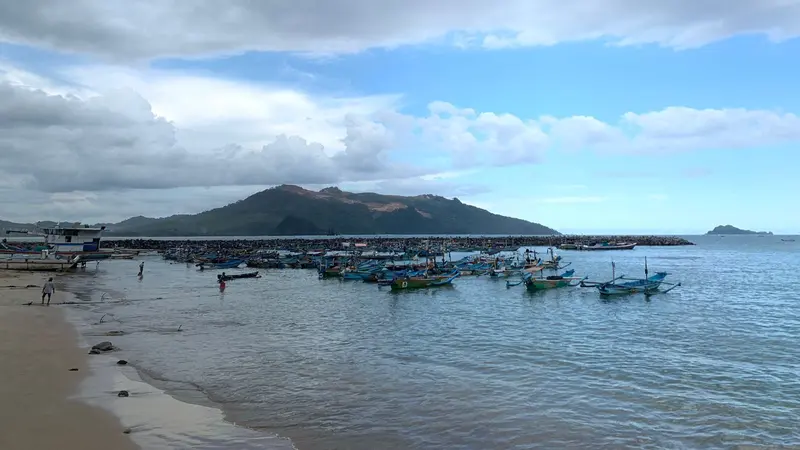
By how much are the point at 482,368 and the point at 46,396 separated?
465 inches


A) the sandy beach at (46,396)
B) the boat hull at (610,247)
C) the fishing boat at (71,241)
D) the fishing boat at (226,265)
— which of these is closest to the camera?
the sandy beach at (46,396)

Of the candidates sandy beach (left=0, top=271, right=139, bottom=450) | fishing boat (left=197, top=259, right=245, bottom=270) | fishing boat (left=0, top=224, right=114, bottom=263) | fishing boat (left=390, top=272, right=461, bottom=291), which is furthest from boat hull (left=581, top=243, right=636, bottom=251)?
sandy beach (left=0, top=271, right=139, bottom=450)

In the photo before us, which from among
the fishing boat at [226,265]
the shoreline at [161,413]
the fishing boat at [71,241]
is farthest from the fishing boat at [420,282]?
the fishing boat at [71,241]

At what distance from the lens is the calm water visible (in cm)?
1139

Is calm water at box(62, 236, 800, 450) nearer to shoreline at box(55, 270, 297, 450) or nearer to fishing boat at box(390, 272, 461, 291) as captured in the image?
shoreline at box(55, 270, 297, 450)

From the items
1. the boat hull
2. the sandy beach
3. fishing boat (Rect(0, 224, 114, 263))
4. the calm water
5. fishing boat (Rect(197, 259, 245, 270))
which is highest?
fishing boat (Rect(0, 224, 114, 263))

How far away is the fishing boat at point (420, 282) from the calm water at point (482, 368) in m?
7.51

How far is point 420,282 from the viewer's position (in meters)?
43.0

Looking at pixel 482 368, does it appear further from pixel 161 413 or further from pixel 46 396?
pixel 46 396

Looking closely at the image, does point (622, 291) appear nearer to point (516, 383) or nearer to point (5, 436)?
point (516, 383)

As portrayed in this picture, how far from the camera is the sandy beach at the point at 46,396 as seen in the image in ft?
29.6

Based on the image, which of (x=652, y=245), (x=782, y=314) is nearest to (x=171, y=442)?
(x=782, y=314)

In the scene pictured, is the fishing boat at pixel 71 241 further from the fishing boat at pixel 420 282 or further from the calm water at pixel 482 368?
the fishing boat at pixel 420 282

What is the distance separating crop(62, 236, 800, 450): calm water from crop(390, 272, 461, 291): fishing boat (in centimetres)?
751
